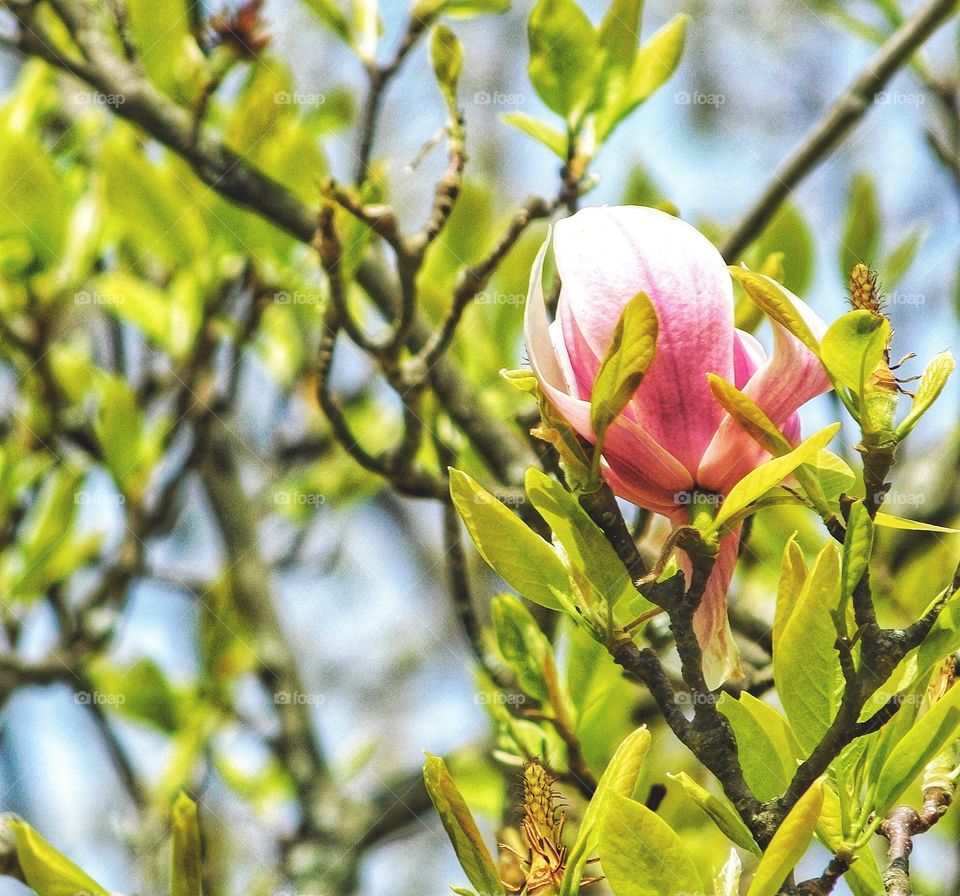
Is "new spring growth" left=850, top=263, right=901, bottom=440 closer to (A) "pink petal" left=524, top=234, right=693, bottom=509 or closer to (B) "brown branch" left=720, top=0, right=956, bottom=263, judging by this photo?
(A) "pink petal" left=524, top=234, right=693, bottom=509

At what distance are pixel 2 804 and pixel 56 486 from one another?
826 mm

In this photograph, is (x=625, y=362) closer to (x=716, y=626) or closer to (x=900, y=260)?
(x=716, y=626)

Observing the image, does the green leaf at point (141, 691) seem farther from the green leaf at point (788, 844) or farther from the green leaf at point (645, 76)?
the green leaf at point (788, 844)

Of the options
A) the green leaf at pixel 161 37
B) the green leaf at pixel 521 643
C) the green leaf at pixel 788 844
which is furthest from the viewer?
the green leaf at pixel 161 37

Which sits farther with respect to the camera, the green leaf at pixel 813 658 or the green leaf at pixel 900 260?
the green leaf at pixel 900 260

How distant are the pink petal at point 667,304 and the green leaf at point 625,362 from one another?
37 mm

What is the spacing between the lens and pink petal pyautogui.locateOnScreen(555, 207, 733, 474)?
590 millimetres

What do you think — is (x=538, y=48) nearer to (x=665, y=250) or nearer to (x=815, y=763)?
(x=665, y=250)

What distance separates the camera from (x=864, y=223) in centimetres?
134

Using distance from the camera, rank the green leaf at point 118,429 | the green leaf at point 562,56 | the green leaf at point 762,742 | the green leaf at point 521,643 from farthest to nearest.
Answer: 1. the green leaf at point 118,429
2. the green leaf at point 562,56
3. the green leaf at point 521,643
4. the green leaf at point 762,742

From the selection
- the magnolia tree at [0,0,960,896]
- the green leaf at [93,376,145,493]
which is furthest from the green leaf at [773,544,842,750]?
the green leaf at [93,376,145,493]

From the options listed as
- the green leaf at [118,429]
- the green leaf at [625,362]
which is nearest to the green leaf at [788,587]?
the green leaf at [625,362]

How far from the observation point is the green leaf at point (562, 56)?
0.98 meters

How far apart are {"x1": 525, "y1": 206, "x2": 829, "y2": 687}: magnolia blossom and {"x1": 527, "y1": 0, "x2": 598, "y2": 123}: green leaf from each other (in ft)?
1.42
